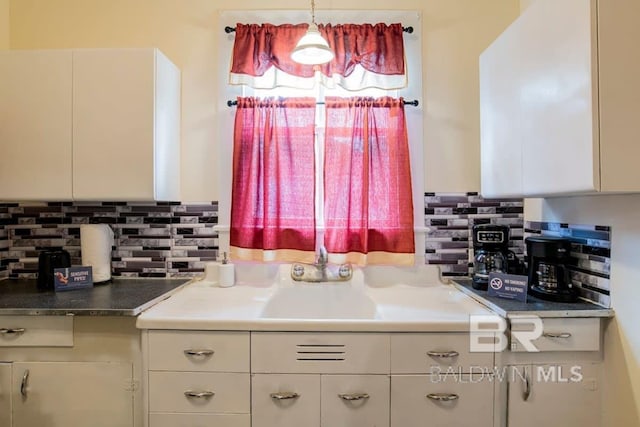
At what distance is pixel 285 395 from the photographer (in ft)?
4.40

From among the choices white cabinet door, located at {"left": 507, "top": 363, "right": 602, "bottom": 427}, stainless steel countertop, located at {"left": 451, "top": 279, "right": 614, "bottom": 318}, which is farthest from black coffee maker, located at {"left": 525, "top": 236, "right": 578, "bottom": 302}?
white cabinet door, located at {"left": 507, "top": 363, "right": 602, "bottom": 427}

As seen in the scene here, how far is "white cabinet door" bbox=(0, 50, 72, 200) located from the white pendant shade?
1.07 metres

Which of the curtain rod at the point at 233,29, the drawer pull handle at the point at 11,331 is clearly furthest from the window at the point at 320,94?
the drawer pull handle at the point at 11,331

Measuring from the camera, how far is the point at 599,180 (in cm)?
105

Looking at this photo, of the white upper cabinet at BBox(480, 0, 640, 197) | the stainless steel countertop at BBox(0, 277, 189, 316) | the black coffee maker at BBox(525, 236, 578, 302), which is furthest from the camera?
the black coffee maker at BBox(525, 236, 578, 302)

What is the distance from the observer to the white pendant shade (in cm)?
149

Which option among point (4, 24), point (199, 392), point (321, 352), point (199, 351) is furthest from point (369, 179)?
point (4, 24)

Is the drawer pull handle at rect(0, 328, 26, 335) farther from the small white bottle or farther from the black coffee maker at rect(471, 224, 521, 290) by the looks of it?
the black coffee maker at rect(471, 224, 521, 290)

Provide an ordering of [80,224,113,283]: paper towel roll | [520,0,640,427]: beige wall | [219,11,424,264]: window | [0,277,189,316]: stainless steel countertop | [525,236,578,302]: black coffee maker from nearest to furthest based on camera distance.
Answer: [520,0,640,427]: beige wall → [0,277,189,316]: stainless steel countertop → [525,236,578,302]: black coffee maker → [80,224,113,283]: paper towel roll → [219,11,424,264]: window

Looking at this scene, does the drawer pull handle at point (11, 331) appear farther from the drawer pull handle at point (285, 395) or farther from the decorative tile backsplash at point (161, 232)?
the drawer pull handle at point (285, 395)

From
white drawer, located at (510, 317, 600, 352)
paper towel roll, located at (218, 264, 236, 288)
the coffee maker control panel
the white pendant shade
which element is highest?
the white pendant shade

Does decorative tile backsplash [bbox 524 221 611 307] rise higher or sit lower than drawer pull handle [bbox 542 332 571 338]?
higher

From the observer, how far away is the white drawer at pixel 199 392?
1.35m

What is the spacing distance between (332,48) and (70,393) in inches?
76.3
